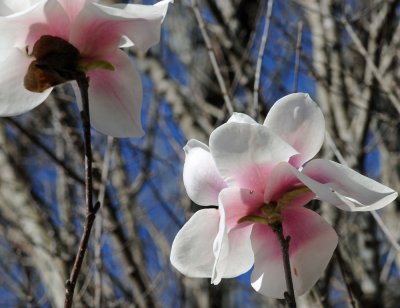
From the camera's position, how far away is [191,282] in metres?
2.13

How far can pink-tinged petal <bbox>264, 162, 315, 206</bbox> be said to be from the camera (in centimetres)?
67

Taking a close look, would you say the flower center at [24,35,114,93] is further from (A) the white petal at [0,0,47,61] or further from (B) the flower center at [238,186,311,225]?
(B) the flower center at [238,186,311,225]

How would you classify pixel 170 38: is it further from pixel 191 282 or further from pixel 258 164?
pixel 258 164

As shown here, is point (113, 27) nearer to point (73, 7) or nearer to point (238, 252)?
point (73, 7)

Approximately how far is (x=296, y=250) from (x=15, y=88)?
1.22 ft

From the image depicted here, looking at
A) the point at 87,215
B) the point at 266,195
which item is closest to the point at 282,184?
the point at 266,195

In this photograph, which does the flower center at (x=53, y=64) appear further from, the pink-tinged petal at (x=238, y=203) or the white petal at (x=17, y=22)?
the pink-tinged petal at (x=238, y=203)

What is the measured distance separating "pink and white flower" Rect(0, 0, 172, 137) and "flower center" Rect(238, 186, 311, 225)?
0.20 meters

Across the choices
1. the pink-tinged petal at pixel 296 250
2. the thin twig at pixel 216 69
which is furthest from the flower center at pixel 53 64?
the thin twig at pixel 216 69

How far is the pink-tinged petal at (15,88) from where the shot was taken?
74cm

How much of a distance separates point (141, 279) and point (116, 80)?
1052mm

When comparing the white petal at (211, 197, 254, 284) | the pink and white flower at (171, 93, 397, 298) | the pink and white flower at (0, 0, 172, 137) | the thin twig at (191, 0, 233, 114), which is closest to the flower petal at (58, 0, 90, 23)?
the pink and white flower at (0, 0, 172, 137)

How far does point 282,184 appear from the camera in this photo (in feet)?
2.23

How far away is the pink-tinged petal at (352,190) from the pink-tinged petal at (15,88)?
33 centimetres
